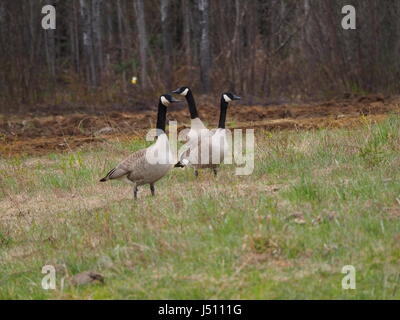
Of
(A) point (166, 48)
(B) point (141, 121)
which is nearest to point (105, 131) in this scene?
(B) point (141, 121)

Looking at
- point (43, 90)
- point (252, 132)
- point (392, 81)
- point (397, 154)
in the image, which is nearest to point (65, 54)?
point (43, 90)

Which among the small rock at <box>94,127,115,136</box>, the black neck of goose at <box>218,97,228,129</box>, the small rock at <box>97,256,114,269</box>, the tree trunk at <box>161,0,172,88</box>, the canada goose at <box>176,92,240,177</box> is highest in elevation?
the tree trunk at <box>161,0,172,88</box>

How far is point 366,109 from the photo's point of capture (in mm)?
15727

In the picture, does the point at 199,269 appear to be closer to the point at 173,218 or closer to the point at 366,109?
the point at 173,218

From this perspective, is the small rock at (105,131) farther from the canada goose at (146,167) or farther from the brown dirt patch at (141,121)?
the canada goose at (146,167)

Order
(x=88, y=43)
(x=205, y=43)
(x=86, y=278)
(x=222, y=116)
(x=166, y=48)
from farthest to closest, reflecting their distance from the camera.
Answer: (x=88, y=43) < (x=166, y=48) < (x=205, y=43) < (x=222, y=116) < (x=86, y=278)

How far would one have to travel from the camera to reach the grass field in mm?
5355

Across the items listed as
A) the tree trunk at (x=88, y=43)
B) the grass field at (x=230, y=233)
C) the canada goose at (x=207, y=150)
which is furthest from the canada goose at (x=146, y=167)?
the tree trunk at (x=88, y=43)

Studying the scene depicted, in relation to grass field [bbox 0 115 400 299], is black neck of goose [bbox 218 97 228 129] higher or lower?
higher

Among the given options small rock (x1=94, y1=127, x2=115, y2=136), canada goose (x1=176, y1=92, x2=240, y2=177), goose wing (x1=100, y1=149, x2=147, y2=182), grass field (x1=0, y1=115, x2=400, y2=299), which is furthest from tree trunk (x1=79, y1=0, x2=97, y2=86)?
goose wing (x1=100, y1=149, x2=147, y2=182)

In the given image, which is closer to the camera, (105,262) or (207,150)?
(105,262)

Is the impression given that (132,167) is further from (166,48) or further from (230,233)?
(166,48)

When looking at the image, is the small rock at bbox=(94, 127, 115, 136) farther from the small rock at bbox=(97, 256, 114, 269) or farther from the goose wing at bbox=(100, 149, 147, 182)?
the small rock at bbox=(97, 256, 114, 269)

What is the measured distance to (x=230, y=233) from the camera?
6168 millimetres
